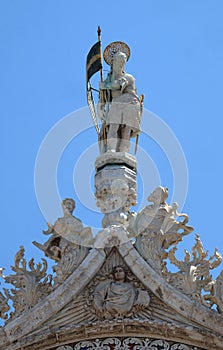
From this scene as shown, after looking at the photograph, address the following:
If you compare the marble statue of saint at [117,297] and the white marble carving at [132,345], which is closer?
the white marble carving at [132,345]

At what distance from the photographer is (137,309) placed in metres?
22.2

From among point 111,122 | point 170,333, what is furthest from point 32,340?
point 111,122

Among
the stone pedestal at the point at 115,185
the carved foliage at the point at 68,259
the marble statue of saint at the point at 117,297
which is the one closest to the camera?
the marble statue of saint at the point at 117,297

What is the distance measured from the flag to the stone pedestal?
1.63 meters

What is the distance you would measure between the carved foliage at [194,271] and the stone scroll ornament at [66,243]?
129 cm

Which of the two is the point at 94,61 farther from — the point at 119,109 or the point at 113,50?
the point at 119,109

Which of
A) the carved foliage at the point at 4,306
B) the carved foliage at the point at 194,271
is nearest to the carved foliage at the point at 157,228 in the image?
the carved foliage at the point at 194,271

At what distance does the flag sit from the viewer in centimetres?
2517

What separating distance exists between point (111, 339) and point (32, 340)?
1.11m

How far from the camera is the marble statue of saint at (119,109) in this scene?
24.7 meters

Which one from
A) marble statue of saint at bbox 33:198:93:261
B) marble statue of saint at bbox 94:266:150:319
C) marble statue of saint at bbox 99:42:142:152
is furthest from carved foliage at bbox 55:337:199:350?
marble statue of saint at bbox 99:42:142:152

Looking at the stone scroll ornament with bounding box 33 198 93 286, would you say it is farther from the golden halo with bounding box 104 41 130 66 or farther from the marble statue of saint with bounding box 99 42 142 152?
the golden halo with bounding box 104 41 130 66

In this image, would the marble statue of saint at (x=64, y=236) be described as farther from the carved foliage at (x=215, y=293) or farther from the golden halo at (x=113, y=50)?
the golden halo at (x=113, y=50)

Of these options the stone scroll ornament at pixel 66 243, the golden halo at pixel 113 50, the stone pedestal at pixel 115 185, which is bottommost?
the stone scroll ornament at pixel 66 243
